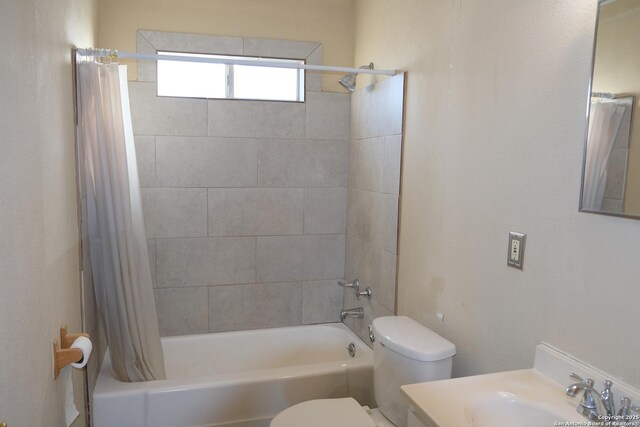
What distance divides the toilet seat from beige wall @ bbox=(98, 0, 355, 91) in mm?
2163

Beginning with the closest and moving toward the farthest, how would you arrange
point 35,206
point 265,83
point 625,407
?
point 625,407, point 35,206, point 265,83

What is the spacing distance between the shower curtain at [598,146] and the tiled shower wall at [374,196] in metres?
1.29

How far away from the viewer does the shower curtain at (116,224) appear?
2.27m

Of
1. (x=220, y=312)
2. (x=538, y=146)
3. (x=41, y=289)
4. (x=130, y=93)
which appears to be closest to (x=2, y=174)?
(x=41, y=289)

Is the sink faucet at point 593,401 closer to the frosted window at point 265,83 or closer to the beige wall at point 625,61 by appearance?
the beige wall at point 625,61

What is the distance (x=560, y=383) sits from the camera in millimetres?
1511

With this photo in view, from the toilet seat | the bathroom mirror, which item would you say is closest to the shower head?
the bathroom mirror

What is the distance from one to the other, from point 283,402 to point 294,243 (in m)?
1.20

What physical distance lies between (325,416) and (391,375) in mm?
337

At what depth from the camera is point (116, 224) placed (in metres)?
2.32

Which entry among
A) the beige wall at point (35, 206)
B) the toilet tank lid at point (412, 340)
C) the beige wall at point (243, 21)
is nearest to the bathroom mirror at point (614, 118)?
the toilet tank lid at point (412, 340)

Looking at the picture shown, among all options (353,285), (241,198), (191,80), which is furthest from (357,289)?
(191,80)

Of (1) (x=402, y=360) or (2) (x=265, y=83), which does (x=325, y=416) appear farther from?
(2) (x=265, y=83)

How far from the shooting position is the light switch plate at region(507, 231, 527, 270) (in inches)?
66.9
